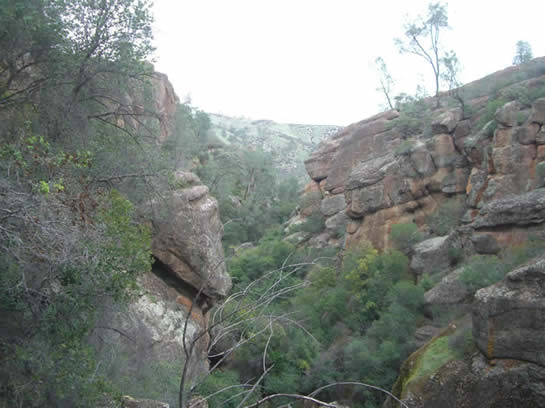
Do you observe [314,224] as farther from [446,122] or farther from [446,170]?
[446,122]

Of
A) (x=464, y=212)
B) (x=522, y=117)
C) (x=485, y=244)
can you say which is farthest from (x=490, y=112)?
(x=485, y=244)

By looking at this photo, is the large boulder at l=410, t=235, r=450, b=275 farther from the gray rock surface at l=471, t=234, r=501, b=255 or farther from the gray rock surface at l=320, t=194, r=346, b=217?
the gray rock surface at l=320, t=194, r=346, b=217

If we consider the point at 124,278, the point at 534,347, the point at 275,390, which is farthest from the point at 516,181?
the point at 124,278

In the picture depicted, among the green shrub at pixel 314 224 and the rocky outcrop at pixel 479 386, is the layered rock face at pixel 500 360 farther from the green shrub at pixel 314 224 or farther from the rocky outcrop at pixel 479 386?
the green shrub at pixel 314 224

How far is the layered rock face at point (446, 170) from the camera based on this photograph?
53.9ft

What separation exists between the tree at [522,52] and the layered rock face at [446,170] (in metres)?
2.60

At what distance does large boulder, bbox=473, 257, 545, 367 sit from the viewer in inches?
348

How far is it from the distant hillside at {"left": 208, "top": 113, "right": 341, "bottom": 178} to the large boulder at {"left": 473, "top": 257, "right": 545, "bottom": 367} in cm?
5979

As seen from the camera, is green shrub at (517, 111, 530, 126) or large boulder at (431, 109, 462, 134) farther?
large boulder at (431, 109, 462, 134)

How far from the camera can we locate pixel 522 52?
2827 cm

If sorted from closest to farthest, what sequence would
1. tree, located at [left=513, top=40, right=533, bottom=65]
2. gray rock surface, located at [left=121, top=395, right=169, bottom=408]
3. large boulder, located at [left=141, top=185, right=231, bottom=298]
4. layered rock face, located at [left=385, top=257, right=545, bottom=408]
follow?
1. gray rock surface, located at [left=121, top=395, right=169, bottom=408]
2. layered rock face, located at [left=385, top=257, right=545, bottom=408]
3. large boulder, located at [left=141, top=185, right=231, bottom=298]
4. tree, located at [left=513, top=40, right=533, bottom=65]

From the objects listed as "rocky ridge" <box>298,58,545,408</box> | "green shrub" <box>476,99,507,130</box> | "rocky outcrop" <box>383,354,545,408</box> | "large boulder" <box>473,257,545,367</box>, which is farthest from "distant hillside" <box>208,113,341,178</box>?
"large boulder" <box>473,257,545,367</box>

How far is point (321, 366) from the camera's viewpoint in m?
17.4

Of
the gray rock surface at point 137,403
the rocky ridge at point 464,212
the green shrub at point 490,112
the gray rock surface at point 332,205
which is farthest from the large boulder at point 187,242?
the gray rock surface at point 332,205
